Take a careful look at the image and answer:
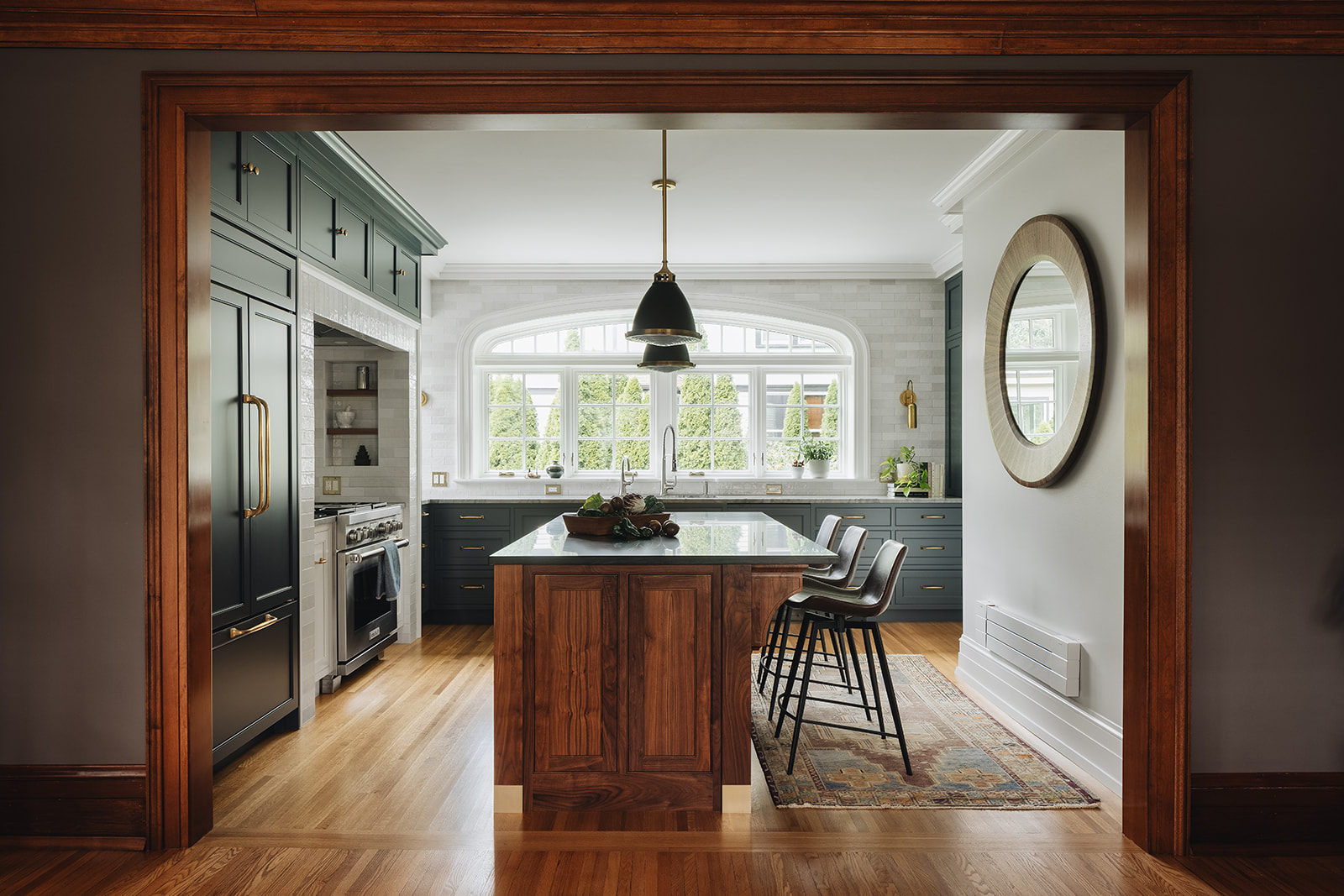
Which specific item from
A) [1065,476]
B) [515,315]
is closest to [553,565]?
[1065,476]

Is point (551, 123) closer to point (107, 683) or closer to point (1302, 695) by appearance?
point (107, 683)

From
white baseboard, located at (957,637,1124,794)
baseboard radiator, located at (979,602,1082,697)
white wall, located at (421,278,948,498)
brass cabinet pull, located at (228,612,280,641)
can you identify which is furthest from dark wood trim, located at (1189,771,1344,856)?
white wall, located at (421,278,948,498)

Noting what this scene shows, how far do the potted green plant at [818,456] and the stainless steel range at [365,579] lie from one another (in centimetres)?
335

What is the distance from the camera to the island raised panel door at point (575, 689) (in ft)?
9.11

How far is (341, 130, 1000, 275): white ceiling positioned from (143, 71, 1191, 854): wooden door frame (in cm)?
93

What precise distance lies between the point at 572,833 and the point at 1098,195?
3092 millimetres

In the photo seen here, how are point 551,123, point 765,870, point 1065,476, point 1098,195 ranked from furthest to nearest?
point 1065,476
point 1098,195
point 551,123
point 765,870

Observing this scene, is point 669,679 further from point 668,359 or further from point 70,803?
point 668,359

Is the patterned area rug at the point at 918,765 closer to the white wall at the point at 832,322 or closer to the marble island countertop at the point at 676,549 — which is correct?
the marble island countertop at the point at 676,549

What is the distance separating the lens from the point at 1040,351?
360 centimetres

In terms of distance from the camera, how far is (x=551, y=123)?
8.32 feet

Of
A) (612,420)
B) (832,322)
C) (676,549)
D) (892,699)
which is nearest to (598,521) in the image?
(676,549)

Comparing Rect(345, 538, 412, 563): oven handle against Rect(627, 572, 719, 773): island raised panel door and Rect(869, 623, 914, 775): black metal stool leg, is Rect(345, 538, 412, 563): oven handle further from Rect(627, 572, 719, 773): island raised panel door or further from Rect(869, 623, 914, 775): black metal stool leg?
Rect(869, 623, 914, 775): black metal stool leg

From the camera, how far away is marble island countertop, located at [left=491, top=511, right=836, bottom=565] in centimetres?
273
